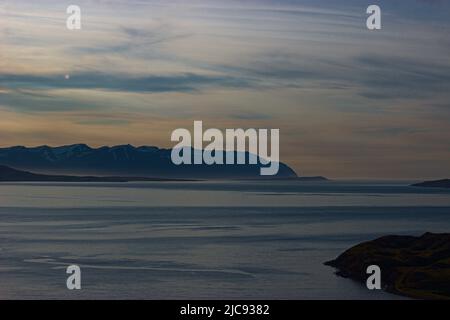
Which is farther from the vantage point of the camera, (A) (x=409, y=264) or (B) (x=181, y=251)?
(B) (x=181, y=251)

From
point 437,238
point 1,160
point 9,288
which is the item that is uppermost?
point 1,160

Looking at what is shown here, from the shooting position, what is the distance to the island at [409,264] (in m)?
30.4

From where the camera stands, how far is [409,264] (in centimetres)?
3256

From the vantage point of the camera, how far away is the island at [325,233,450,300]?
99.7ft

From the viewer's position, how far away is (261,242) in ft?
211

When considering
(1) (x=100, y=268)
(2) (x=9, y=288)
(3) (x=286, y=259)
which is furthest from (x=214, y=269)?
(2) (x=9, y=288)

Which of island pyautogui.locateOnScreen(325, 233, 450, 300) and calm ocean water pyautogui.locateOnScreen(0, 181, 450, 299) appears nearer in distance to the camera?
island pyautogui.locateOnScreen(325, 233, 450, 300)

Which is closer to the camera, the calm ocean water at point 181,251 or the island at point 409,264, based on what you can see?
the island at point 409,264

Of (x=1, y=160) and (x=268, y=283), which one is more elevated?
(x=1, y=160)

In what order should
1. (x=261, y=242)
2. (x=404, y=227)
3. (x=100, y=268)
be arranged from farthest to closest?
(x=404, y=227) → (x=261, y=242) → (x=100, y=268)
